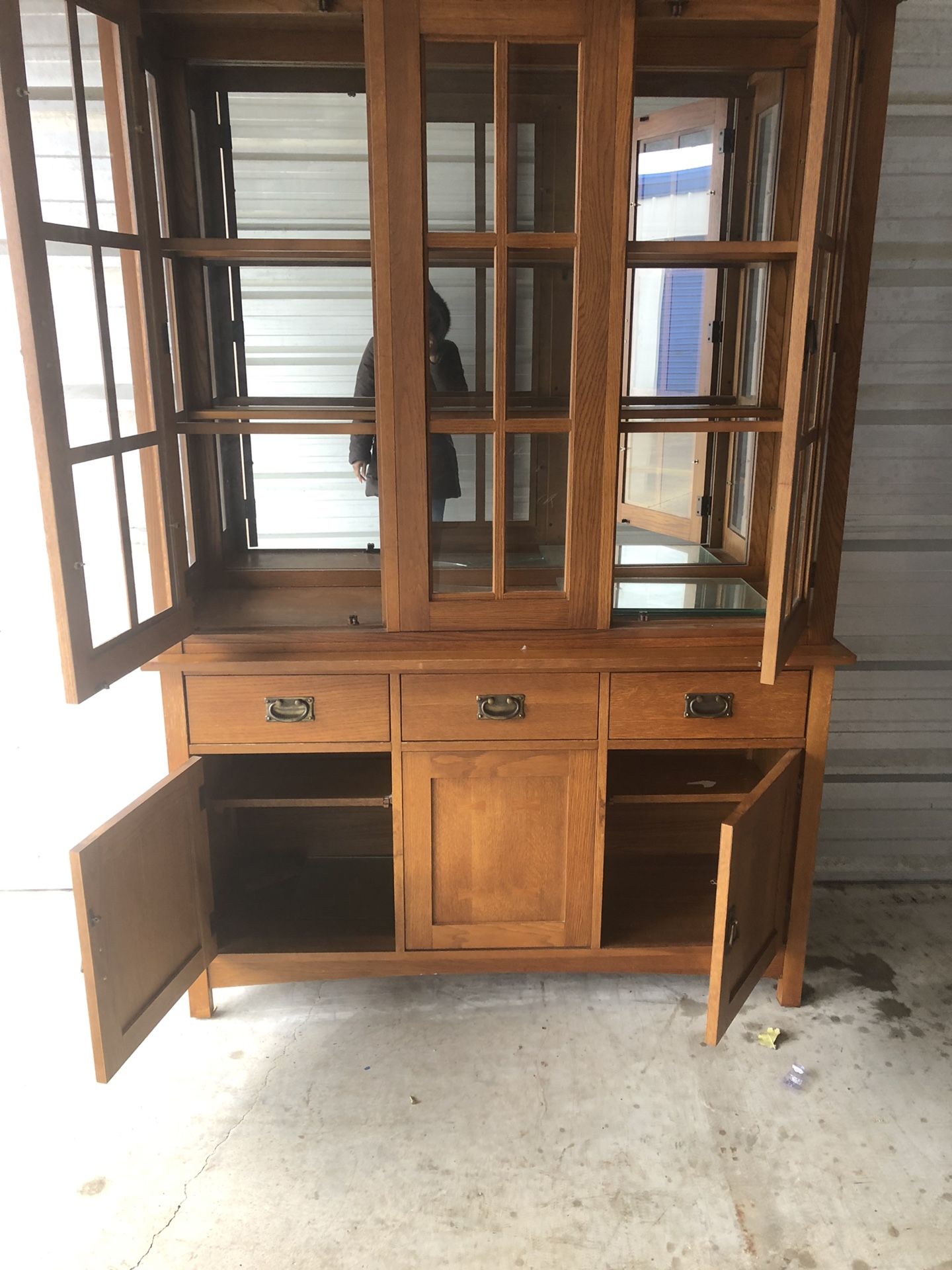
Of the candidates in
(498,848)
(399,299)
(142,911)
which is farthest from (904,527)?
(142,911)

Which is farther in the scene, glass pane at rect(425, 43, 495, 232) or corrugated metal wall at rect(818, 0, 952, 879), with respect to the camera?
corrugated metal wall at rect(818, 0, 952, 879)

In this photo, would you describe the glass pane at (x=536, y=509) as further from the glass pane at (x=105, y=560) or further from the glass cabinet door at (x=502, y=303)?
the glass pane at (x=105, y=560)

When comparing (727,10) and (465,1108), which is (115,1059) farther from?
(727,10)

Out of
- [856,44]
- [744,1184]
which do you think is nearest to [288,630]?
[744,1184]

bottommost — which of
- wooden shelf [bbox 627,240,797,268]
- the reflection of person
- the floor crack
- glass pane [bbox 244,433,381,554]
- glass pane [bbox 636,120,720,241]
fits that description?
the floor crack

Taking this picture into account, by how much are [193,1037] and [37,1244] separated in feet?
1.70

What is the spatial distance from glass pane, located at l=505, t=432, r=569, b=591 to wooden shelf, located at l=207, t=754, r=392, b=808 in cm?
58

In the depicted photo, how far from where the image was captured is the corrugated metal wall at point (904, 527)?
2.19 metres

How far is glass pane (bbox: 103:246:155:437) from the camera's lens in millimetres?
1686

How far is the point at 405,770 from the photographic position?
1971mm

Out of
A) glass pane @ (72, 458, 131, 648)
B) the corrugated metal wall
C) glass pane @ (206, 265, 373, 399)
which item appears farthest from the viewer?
the corrugated metal wall

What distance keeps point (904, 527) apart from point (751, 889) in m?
1.15

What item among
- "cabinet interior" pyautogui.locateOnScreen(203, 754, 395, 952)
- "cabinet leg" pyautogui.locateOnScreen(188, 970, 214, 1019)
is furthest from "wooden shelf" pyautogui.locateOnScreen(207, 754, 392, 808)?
"cabinet leg" pyautogui.locateOnScreen(188, 970, 214, 1019)

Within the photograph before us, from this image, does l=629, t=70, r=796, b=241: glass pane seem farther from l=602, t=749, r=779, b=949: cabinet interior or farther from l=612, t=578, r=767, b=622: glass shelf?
l=602, t=749, r=779, b=949: cabinet interior
